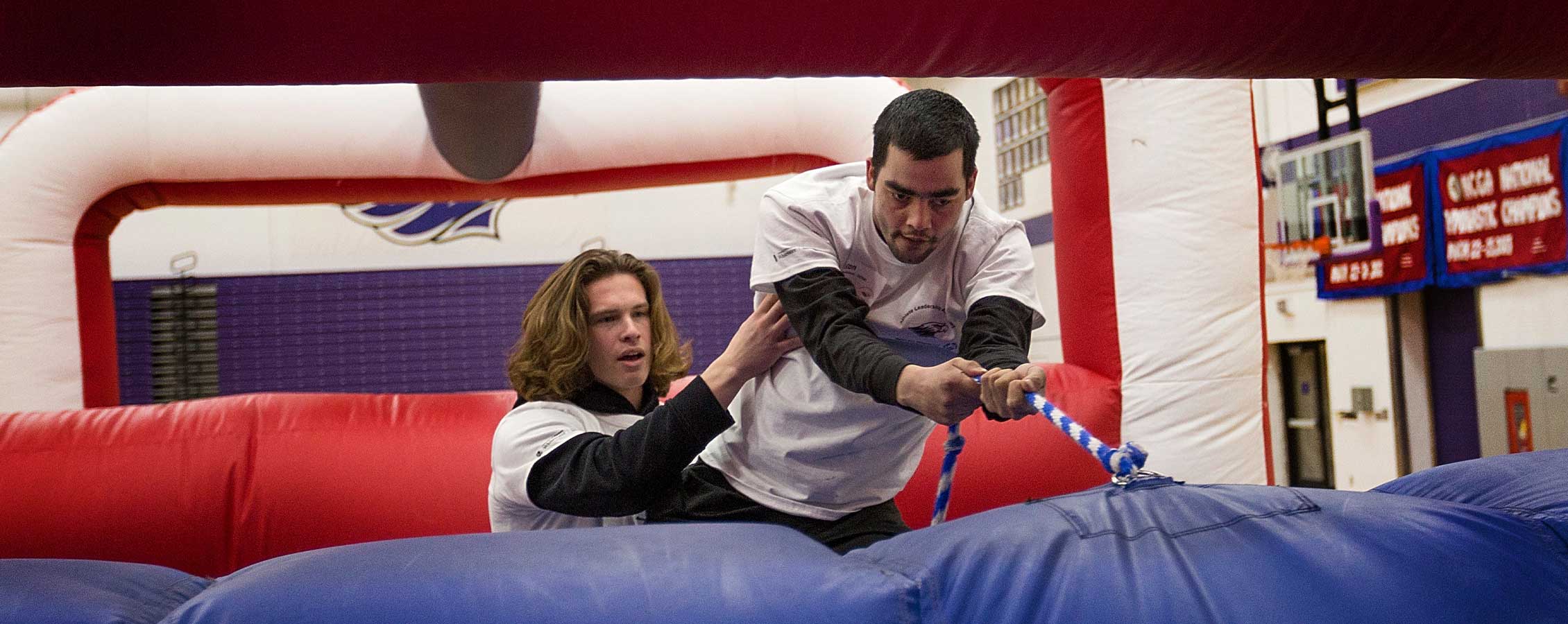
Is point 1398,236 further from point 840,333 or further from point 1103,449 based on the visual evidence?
point 1103,449

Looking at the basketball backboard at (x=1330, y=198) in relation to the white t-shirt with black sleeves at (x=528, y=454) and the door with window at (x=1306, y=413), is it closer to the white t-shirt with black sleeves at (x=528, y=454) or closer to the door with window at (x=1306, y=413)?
the door with window at (x=1306, y=413)


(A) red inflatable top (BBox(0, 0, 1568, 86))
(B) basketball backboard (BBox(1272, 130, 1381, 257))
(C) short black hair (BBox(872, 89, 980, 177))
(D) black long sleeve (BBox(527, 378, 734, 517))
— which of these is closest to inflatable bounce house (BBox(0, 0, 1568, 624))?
(A) red inflatable top (BBox(0, 0, 1568, 86))

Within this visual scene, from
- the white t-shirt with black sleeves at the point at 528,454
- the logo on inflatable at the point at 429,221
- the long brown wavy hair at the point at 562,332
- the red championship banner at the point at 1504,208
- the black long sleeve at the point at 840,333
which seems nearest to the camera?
the black long sleeve at the point at 840,333

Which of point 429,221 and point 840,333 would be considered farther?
point 429,221

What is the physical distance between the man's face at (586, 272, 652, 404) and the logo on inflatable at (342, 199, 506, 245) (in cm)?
622

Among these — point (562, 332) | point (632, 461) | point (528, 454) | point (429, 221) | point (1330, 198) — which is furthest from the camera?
point (429, 221)

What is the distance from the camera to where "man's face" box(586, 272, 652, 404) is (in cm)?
174

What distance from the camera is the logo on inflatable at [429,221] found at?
7688 mm

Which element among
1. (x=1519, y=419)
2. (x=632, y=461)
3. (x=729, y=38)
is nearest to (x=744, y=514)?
(x=632, y=461)

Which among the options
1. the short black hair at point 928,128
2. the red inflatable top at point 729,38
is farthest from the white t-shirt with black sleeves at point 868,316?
the red inflatable top at point 729,38

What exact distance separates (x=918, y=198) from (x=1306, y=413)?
5.76 m

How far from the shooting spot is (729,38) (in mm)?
1050

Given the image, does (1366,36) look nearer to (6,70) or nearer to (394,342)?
(6,70)

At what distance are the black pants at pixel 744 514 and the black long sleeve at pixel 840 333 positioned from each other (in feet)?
0.78
